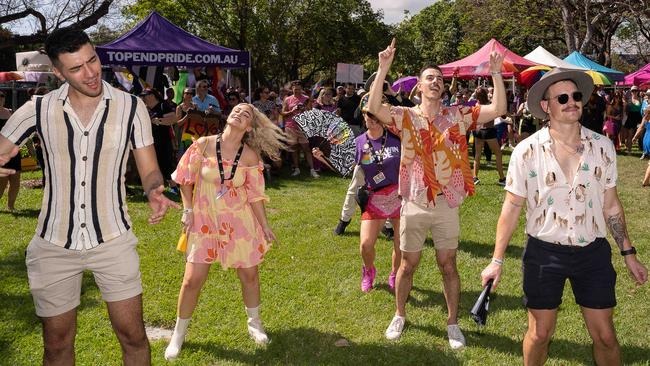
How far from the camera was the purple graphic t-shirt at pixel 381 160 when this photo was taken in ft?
18.5

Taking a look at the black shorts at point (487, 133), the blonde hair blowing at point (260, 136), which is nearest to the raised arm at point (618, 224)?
the blonde hair blowing at point (260, 136)

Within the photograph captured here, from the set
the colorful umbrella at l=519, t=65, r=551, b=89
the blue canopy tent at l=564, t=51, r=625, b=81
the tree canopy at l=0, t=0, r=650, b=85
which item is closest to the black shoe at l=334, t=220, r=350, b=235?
the colorful umbrella at l=519, t=65, r=551, b=89

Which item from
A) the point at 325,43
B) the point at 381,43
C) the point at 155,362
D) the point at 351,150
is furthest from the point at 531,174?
the point at 381,43

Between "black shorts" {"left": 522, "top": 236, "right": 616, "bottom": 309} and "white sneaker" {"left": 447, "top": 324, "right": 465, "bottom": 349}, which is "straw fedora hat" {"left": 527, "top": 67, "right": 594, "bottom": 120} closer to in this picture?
"black shorts" {"left": 522, "top": 236, "right": 616, "bottom": 309}

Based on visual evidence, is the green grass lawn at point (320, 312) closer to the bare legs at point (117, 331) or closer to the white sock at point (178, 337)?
the white sock at point (178, 337)

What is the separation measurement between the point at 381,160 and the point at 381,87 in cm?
163

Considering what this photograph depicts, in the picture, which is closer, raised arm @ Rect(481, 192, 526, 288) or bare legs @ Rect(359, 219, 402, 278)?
raised arm @ Rect(481, 192, 526, 288)

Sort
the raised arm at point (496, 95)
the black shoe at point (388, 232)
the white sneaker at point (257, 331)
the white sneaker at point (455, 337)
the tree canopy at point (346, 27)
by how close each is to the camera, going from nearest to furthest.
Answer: the raised arm at point (496, 95) → the white sneaker at point (455, 337) → the white sneaker at point (257, 331) → the black shoe at point (388, 232) → the tree canopy at point (346, 27)

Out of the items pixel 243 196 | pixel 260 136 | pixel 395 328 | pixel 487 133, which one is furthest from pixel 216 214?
pixel 487 133

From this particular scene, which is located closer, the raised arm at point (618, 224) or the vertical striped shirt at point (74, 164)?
the vertical striped shirt at point (74, 164)

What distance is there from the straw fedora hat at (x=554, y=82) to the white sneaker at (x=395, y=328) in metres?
2.14

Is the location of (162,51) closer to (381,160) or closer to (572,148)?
(381,160)

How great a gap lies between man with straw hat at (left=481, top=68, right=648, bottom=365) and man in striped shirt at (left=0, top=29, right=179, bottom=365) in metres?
2.09

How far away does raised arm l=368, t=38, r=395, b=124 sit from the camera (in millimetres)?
3973
